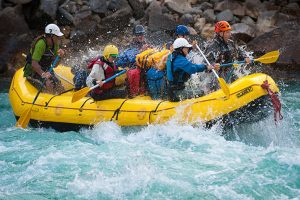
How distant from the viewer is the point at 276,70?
13070 mm

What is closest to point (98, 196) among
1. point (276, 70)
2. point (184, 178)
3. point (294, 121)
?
point (184, 178)

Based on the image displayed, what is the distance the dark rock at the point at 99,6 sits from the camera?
1562 cm

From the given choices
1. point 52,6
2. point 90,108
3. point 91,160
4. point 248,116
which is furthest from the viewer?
point 52,6

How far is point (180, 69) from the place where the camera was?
7.63 m

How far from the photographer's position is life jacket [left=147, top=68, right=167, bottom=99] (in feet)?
27.2

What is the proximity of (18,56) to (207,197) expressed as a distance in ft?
31.9

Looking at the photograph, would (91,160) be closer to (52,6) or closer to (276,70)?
(276,70)

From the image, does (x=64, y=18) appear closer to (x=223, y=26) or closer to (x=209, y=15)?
(x=209, y=15)

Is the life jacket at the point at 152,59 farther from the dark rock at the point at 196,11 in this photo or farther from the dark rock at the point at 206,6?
the dark rock at the point at 206,6

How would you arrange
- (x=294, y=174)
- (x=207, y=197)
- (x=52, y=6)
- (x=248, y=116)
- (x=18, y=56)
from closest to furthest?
(x=207, y=197) < (x=294, y=174) < (x=248, y=116) < (x=18, y=56) < (x=52, y=6)

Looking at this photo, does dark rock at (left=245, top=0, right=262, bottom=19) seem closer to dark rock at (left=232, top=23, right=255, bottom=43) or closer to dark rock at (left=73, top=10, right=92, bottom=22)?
dark rock at (left=232, top=23, right=255, bottom=43)

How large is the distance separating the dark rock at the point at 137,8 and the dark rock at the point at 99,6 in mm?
893

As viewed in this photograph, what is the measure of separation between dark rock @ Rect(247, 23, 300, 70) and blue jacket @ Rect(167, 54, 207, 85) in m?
6.13

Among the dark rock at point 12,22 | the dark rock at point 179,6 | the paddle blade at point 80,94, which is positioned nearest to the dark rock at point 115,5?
the dark rock at point 179,6
